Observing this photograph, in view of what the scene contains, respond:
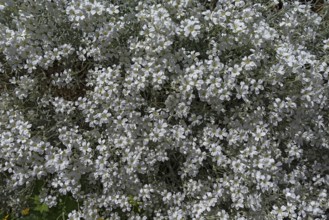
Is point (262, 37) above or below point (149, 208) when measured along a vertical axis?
above

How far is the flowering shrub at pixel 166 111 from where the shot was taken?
294cm

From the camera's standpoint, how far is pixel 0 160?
323 centimetres

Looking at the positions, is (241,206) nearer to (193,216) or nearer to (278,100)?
(193,216)

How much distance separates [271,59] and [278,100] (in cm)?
33

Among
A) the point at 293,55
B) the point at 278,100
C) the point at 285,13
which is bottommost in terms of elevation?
the point at 278,100

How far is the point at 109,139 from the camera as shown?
3039mm

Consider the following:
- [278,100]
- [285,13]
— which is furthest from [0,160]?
[285,13]

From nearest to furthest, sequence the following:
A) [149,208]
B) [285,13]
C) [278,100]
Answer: [278,100] < [149,208] < [285,13]

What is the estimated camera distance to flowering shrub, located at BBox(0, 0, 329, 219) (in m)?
2.94

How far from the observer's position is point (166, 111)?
9.94 ft

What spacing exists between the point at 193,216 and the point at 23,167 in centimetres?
120

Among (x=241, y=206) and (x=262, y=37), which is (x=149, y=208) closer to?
(x=241, y=206)

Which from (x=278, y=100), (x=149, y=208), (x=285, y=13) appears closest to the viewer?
(x=278, y=100)

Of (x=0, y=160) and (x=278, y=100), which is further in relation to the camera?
(x=0, y=160)
